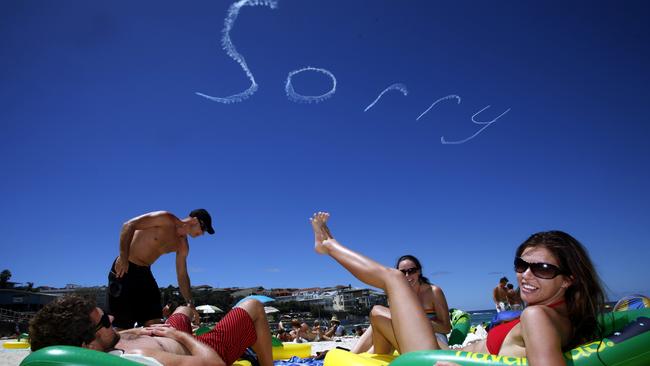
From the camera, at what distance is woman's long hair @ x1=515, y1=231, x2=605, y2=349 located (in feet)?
6.64

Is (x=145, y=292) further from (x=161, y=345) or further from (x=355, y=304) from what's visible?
(x=355, y=304)

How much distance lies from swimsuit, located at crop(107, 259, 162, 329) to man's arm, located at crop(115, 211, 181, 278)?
11 centimetres

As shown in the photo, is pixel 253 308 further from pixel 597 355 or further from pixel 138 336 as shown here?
pixel 597 355

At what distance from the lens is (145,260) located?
199 inches

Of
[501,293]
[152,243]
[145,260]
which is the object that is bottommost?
[501,293]

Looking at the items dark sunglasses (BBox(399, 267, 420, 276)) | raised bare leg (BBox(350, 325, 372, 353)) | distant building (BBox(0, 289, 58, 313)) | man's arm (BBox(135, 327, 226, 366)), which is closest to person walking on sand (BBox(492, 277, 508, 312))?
dark sunglasses (BBox(399, 267, 420, 276))

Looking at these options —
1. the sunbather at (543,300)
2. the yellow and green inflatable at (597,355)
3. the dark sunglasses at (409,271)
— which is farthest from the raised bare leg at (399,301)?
the dark sunglasses at (409,271)

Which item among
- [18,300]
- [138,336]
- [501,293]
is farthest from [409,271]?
[18,300]

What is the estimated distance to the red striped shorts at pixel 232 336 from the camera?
297cm

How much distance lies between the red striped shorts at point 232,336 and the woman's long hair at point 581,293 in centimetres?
213

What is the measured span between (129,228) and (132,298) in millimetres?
781

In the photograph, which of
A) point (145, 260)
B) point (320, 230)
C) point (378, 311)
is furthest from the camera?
point (145, 260)

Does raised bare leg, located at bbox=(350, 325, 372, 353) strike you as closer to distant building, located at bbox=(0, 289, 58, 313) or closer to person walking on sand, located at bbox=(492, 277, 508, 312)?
person walking on sand, located at bbox=(492, 277, 508, 312)

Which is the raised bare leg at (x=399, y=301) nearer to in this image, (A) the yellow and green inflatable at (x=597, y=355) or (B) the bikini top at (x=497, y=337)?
(A) the yellow and green inflatable at (x=597, y=355)
